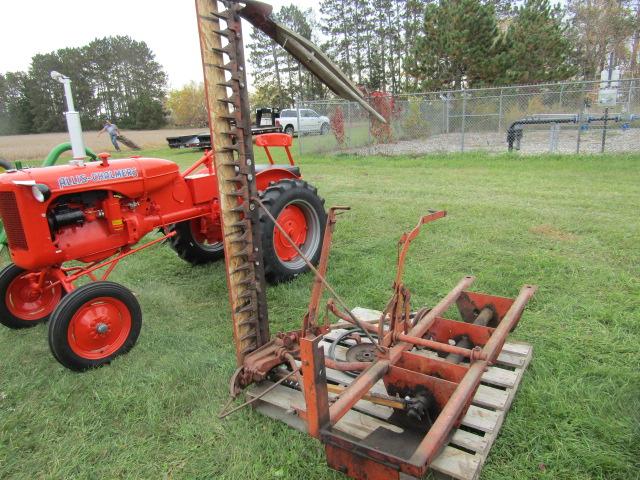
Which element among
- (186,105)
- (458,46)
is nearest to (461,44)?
(458,46)

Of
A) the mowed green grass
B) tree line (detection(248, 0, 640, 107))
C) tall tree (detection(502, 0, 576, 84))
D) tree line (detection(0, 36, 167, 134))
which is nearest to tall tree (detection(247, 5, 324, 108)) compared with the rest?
tree line (detection(248, 0, 640, 107))

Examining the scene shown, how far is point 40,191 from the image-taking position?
9.54ft

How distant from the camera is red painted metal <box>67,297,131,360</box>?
2914 millimetres

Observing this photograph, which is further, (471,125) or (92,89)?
(92,89)

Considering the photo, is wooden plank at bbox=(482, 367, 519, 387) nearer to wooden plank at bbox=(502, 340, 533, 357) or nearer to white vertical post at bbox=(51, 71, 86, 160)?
wooden plank at bbox=(502, 340, 533, 357)

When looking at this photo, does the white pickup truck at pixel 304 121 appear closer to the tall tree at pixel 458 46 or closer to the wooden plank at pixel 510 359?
the tall tree at pixel 458 46

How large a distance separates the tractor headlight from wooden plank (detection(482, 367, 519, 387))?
2.91 m

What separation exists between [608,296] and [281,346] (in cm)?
264

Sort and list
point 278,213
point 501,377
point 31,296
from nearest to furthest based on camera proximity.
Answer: point 501,377
point 31,296
point 278,213

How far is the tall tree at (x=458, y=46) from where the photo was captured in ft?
72.3

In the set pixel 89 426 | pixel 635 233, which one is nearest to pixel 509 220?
pixel 635 233

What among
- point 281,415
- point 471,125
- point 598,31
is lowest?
point 281,415

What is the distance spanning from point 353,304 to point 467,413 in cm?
153

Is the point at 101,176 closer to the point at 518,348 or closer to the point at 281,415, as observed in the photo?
the point at 281,415
